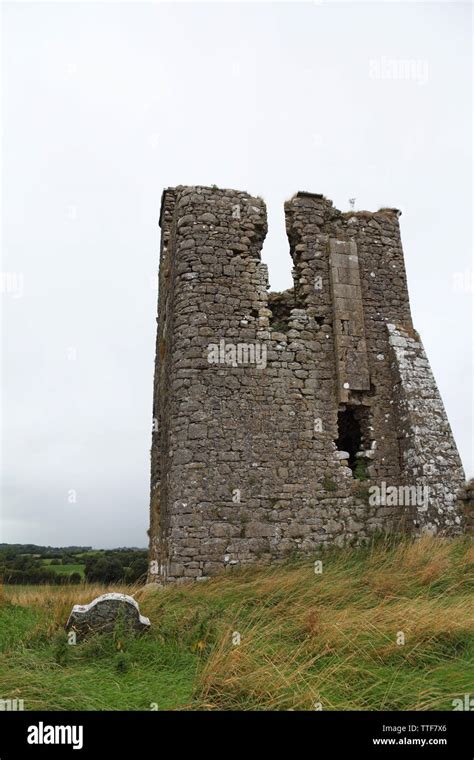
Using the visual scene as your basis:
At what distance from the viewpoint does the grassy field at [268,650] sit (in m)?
4.25

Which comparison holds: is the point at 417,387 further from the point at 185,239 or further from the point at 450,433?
the point at 185,239

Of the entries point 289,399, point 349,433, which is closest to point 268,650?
point 289,399

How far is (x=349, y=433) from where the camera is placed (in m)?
10.7

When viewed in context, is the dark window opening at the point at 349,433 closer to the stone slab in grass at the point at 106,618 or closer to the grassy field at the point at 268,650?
the grassy field at the point at 268,650

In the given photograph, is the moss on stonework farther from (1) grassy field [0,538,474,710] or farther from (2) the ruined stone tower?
(1) grassy field [0,538,474,710]

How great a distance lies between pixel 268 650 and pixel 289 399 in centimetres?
502

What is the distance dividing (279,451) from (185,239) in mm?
3862

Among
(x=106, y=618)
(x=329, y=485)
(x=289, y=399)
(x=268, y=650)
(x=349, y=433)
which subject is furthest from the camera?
(x=349, y=433)

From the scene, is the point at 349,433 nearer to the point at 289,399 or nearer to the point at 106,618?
the point at 289,399

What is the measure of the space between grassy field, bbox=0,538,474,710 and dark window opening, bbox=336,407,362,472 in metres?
2.98

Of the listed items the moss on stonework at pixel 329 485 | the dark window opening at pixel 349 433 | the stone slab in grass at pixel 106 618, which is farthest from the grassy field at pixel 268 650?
the dark window opening at pixel 349 433

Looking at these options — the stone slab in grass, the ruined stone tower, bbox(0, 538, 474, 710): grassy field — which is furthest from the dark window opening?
the stone slab in grass

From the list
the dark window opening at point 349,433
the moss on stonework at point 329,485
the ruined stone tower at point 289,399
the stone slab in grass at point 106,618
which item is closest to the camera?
the stone slab in grass at point 106,618

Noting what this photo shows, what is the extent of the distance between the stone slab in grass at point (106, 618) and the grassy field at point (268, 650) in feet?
0.48
